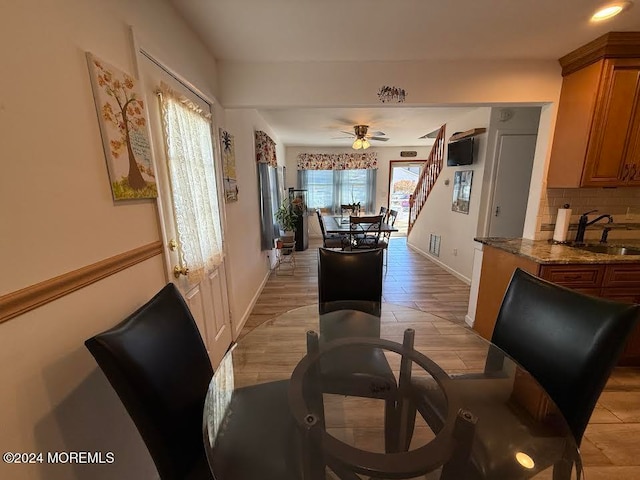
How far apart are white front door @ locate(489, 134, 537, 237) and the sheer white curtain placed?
340 cm

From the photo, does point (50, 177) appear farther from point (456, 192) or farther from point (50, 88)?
point (456, 192)

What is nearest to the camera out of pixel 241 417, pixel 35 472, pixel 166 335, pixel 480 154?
pixel 35 472

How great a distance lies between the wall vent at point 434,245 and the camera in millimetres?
4551

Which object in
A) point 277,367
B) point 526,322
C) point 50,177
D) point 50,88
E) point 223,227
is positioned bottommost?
point 277,367

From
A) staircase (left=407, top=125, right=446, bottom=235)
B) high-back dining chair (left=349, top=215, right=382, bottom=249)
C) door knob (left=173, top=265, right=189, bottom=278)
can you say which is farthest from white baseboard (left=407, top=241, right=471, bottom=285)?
door knob (left=173, top=265, right=189, bottom=278)

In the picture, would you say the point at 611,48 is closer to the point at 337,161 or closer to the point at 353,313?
the point at 353,313

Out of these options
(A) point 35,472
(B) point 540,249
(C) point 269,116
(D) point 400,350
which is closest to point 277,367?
(D) point 400,350

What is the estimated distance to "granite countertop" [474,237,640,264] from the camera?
5.86ft

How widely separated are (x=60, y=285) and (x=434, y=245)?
486 cm

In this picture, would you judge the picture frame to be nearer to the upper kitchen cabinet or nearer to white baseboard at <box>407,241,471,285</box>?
white baseboard at <box>407,241,471,285</box>

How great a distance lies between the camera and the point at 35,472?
71 centimetres

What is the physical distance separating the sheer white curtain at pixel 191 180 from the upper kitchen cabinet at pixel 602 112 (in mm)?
2812

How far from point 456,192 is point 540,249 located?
2120 mm

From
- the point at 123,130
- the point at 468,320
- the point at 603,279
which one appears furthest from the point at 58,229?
the point at 468,320
